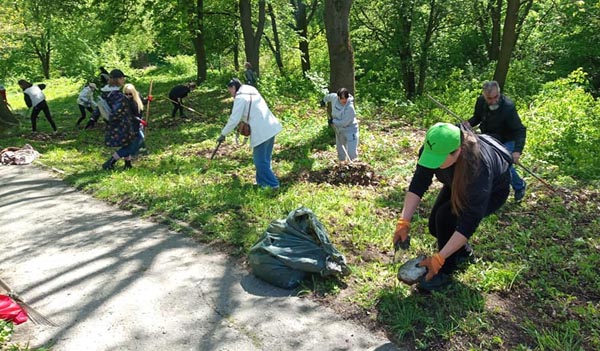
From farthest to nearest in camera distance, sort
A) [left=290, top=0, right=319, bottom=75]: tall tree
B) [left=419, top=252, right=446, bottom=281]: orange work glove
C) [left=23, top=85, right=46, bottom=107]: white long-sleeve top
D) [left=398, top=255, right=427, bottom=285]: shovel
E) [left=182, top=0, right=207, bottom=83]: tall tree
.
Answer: [left=290, top=0, right=319, bottom=75]: tall tree → [left=182, top=0, right=207, bottom=83]: tall tree → [left=23, top=85, right=46, bottom=107]: white long-sleeve top → [left=398, top=255, right=427, bottom=285]: shovel → [left=419, top=252, right=446, bottom=281]: orange work glove

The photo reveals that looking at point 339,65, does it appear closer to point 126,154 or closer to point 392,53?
point 126,154

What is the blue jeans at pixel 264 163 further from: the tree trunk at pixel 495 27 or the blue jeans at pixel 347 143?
the tree trunk at pixel 495 27

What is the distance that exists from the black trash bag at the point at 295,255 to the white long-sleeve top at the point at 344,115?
3.30 metres

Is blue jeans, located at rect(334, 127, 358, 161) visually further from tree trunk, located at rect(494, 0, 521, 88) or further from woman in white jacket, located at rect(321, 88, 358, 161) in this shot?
tree trunk, located at rect(494, 0, 521, 88)

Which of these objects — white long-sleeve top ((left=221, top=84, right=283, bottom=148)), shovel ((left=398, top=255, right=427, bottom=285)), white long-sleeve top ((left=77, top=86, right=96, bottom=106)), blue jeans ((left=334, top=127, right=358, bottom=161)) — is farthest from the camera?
white long-sleeve top ((left=77, top=86, right=96, bottom=106))

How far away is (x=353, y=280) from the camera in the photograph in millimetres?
4043

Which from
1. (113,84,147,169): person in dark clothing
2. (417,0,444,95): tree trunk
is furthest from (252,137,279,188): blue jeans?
(417,0,444,95): tree trunk

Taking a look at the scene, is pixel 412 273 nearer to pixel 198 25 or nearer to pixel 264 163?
pixel 264 163

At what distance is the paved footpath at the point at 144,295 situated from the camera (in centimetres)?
339

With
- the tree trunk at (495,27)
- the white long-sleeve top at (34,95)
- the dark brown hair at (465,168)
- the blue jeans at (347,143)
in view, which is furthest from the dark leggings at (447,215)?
the tree trunk at (495,27)

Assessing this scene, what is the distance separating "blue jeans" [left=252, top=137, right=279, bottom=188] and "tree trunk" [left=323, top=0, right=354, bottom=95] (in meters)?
2.99

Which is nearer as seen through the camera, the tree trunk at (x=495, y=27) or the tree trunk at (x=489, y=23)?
the tree trunk at (x=489, y=23)

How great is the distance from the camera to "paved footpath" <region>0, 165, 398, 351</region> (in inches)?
133

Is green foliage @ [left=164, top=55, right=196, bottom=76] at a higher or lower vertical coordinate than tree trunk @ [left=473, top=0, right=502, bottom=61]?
lower
